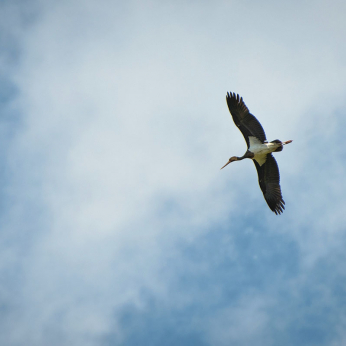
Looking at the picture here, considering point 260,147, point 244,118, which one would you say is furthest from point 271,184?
point 244,118

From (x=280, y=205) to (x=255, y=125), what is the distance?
5.21m

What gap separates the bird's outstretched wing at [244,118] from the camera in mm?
25656

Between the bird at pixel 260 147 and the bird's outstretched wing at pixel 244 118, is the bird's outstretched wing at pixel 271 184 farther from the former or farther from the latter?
the bird's outstretched wing at pixel 244 118

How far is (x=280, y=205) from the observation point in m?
27.5

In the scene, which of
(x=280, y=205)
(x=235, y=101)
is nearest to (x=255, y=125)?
(x=235, y=101)

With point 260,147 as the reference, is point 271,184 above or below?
below

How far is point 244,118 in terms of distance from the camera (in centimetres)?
2581

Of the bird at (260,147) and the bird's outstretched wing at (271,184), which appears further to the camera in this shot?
the bird's outstretched wing at (271,184)

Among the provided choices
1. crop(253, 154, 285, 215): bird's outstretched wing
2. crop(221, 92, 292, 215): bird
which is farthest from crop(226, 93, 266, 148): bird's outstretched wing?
crop(253, 154, 285, 215): bird's outstretched wing

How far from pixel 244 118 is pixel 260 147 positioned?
73.4 inches

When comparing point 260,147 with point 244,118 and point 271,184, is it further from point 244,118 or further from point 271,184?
point 271,184

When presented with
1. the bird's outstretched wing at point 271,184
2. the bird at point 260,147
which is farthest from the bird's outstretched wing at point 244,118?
the bird's outstretched wing at point 271,184

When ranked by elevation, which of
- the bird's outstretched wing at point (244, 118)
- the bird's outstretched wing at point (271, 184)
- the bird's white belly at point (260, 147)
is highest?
the bird's outstretched wing at point (244, 118)

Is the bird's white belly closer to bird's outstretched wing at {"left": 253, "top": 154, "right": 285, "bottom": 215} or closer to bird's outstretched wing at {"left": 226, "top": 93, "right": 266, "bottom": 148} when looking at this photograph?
bird's outstretched wing at {"left": 226, "top": 93, "right": 266, "bottom": 148}
